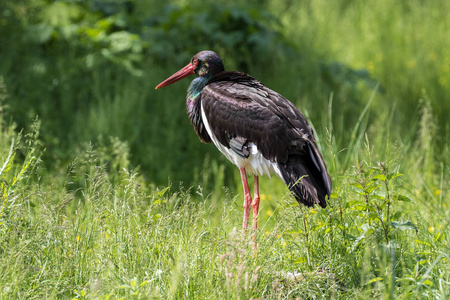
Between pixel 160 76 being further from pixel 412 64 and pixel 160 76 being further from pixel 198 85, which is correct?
pixel 412 64

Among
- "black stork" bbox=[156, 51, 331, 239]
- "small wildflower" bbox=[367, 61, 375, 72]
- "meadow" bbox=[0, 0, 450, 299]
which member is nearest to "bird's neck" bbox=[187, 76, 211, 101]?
"black stork" bbox=[156, 51, 331, 239]

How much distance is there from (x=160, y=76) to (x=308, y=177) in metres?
3.14

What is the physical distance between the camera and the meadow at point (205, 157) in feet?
8.52

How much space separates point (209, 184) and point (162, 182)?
0.39 meters

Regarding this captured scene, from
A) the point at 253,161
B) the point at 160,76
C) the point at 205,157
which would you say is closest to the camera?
the point at 253,161

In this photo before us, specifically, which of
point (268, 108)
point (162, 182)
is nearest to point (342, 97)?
point (162, 182)

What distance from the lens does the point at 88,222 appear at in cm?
278

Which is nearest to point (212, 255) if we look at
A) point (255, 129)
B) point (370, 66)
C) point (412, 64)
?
point (255, 129)

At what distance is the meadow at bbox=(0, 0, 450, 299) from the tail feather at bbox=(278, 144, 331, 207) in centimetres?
8

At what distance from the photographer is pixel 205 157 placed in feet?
17.1

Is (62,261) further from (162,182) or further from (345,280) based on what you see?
(162,182)

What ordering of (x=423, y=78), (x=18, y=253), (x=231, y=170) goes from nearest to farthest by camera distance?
(x=18, y=253) < (x=231, y=170) < (x=423, y=78)

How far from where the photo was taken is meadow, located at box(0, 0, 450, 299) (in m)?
2.60

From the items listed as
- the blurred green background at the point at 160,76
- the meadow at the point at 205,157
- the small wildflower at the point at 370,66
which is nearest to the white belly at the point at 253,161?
the meadow at the point at 205,157
